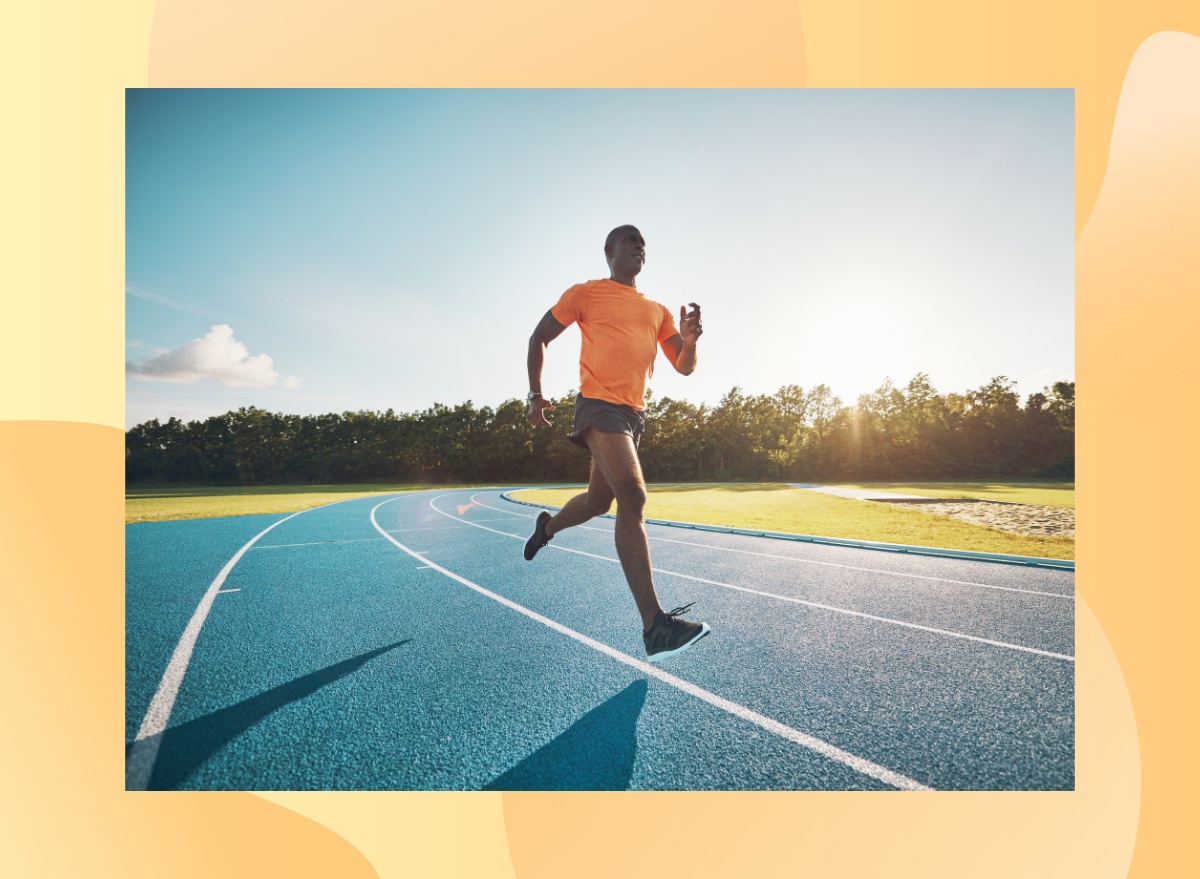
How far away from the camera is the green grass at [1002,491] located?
7996 millimetres

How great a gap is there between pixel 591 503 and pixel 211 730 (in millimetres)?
1778

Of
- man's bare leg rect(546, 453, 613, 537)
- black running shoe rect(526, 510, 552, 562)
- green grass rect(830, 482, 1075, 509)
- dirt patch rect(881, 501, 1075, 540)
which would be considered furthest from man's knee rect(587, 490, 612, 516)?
green grass rect(830, 482, 1075, 509)

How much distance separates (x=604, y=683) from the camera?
81.7 inches

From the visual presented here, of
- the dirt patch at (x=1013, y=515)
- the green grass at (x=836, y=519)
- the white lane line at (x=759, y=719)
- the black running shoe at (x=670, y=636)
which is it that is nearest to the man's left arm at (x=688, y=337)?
A: the black running shoe at (x=670, y=636)

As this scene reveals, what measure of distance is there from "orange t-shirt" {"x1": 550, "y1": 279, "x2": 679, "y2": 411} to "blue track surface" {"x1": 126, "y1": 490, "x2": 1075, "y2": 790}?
53.5 inches

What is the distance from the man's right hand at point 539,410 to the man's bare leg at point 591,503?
12.6 inches

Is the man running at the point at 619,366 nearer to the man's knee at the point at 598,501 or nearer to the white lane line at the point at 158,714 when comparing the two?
the man's knee at the point at 598,501

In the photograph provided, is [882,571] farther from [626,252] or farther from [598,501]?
[626,252]

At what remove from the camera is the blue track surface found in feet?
5.22

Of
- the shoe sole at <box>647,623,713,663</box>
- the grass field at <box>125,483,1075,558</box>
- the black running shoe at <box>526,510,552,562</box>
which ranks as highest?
the black running shoe at <box>526,510,552,562</box>

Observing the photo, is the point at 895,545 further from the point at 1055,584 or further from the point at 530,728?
the point at 530,728

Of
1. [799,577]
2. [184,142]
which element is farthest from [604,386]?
[184,142]

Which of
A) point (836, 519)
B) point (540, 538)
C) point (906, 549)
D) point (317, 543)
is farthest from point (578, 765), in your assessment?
point (836, 519)
